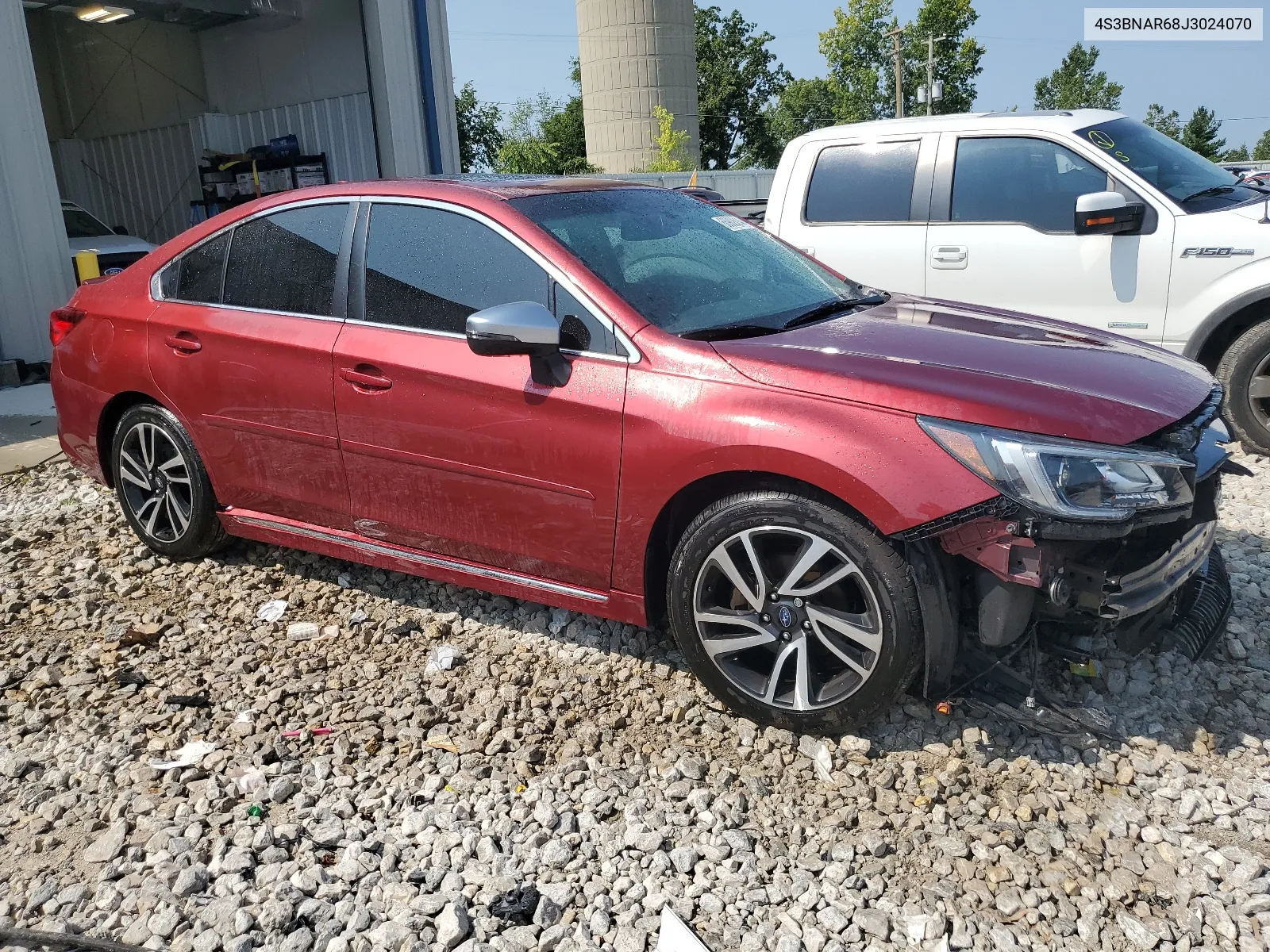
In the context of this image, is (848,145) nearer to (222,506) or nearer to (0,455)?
(222,506)

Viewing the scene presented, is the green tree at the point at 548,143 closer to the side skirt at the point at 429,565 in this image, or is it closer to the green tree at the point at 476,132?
the green tree at the point at 476,132

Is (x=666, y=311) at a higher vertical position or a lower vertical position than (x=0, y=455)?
higher

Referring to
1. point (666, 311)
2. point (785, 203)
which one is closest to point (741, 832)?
point (666, 311)

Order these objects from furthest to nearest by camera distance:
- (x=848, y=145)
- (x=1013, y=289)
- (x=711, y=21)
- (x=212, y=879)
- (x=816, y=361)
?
(x=711, y=21) → (x=848, y=145) → (x=1013, y=289) → (x=816, y=361) → (x=212, y=879)

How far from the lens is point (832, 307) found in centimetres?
393

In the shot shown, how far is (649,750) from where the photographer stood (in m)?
3.34

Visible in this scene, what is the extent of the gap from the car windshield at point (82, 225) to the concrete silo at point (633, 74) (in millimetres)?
44061

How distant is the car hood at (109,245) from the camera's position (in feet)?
41.4

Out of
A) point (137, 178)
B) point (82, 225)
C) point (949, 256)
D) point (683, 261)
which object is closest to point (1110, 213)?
point (949, 256)

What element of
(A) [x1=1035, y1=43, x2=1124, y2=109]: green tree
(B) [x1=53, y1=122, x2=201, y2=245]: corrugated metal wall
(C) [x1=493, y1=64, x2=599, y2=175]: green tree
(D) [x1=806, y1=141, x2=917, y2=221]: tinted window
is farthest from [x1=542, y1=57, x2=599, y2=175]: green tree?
(D) [x1=806, y1=141, x2=917, y2=221]: tinted window

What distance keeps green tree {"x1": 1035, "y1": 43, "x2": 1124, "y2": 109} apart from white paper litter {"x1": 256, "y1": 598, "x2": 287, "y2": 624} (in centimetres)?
7842

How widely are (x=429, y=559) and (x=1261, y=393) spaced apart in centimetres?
478

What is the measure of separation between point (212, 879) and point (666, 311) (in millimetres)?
2172

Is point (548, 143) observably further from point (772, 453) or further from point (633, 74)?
point (772, 453)
